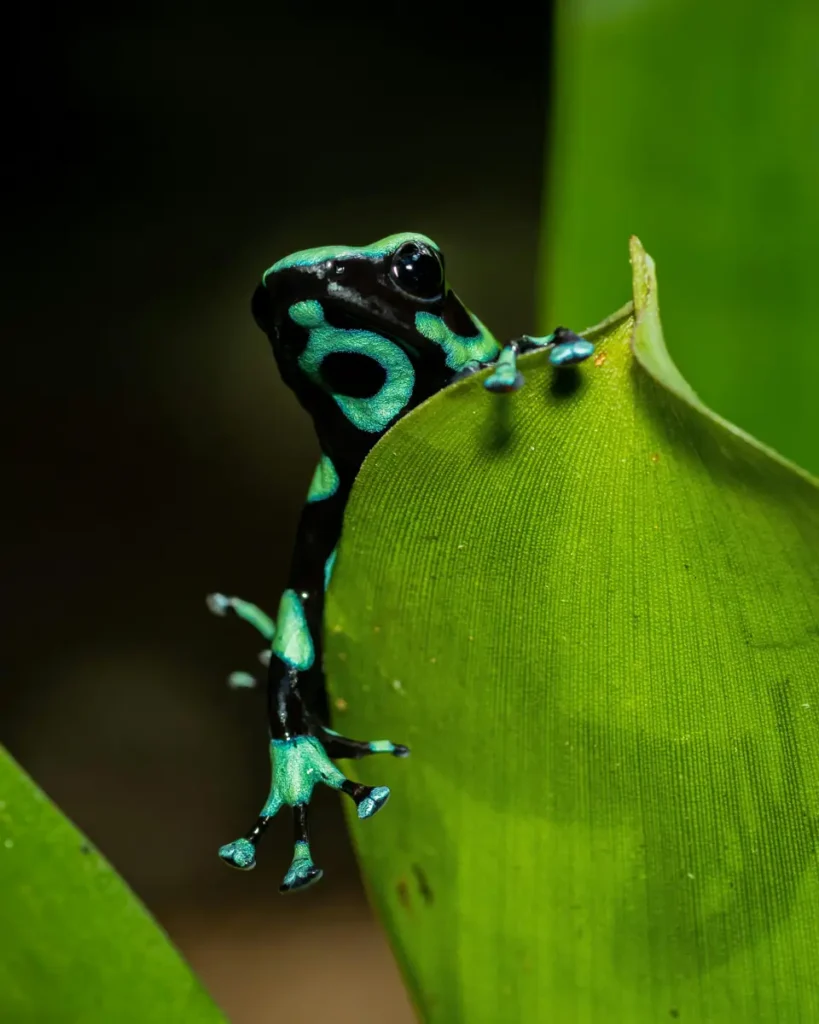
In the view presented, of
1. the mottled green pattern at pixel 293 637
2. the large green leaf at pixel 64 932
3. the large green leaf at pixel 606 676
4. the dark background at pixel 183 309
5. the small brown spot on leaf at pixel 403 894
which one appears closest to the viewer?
the large green leaf at pixel 606 676

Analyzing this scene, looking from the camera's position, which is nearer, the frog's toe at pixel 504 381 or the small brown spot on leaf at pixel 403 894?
the frog's toe at pixel 504 381

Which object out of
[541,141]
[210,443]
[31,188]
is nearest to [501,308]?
[541,141]

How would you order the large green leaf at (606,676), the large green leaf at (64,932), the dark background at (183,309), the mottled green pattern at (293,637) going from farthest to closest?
1. the dark background at (183,309)
2. the mottled green pattern at (293,637)
3. the large green leaf at (64,932)
4. the large green leaf at (606,676)

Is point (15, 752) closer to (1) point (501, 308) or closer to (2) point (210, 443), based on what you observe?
(2) point (210, 443)

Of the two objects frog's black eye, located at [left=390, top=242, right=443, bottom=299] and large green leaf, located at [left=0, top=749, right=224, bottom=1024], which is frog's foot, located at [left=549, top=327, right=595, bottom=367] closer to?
frog's black eye, located at [left=390, top=242, right=443, bottom=299]

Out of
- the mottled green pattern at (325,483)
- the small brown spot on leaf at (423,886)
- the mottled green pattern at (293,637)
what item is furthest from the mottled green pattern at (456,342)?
the small brown spot on leaf at (423,886)

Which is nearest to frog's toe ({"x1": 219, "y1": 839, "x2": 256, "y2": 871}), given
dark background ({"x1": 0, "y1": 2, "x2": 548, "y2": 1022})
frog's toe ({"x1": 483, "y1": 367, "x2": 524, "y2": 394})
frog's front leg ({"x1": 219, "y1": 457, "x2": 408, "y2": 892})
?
frog's front leg ({"x1": 219, "y1": 457, "x2": 408, "y2": 892})

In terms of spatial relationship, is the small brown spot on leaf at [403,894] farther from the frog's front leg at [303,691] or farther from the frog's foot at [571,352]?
the frog's foot at [571,352]
